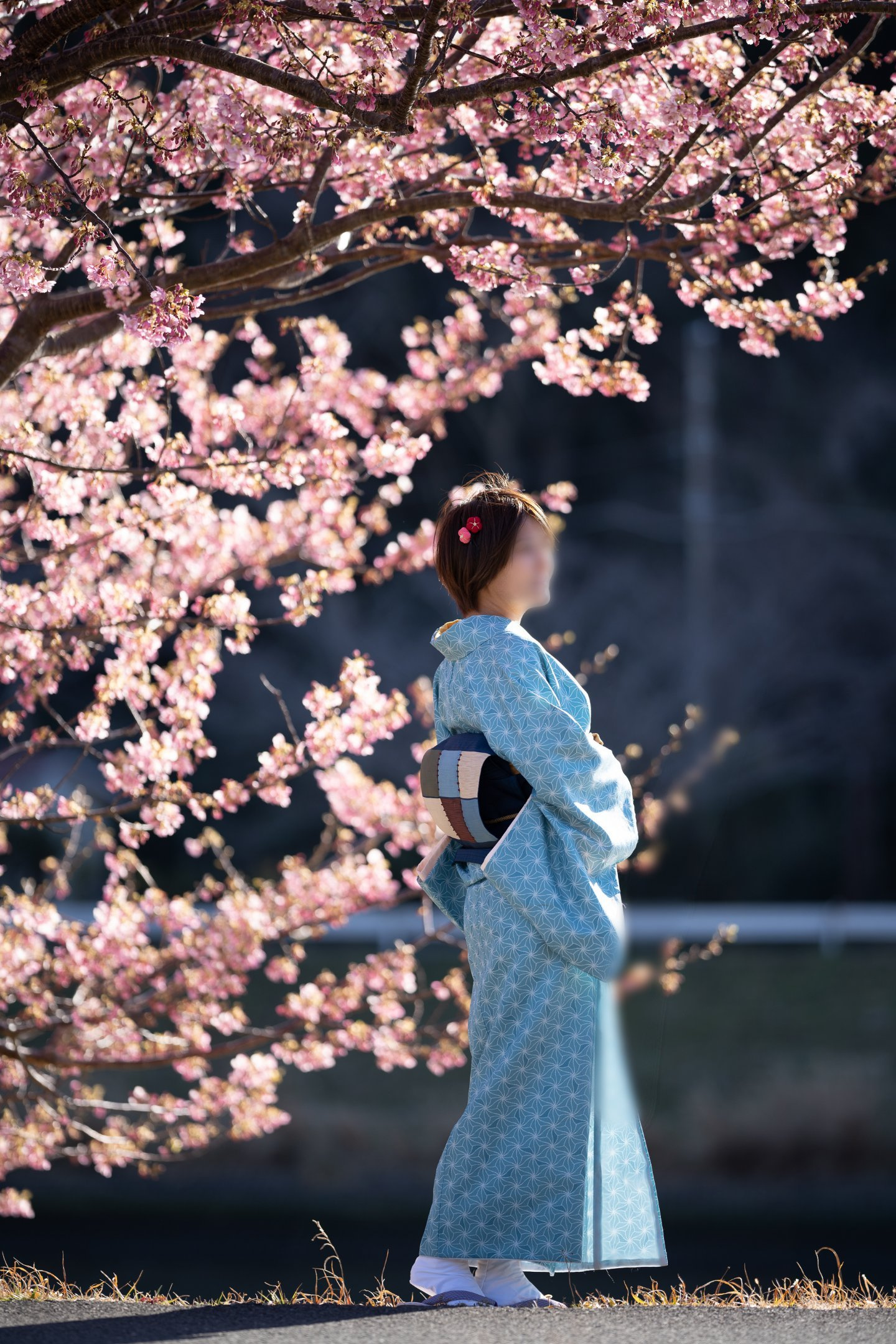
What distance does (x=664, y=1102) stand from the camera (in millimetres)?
10898

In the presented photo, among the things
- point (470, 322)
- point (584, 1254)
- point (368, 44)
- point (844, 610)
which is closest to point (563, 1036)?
point (584, 1254)

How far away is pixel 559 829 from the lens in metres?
2.82

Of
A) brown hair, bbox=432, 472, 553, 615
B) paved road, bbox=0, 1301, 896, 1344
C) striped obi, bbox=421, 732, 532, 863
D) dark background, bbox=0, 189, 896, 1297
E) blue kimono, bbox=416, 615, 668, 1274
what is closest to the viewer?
paved road, bbox=0, 1301, 896, 1344

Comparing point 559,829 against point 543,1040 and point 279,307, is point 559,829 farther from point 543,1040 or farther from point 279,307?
point 279,307

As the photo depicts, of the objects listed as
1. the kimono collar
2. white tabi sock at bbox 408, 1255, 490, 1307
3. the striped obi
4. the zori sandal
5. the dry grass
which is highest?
the kimono collar

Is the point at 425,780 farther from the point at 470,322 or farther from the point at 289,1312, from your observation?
the point at 470,322

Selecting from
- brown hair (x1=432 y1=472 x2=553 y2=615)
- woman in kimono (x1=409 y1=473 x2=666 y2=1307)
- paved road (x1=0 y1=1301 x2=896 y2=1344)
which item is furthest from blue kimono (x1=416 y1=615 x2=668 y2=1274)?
brown hair (x1=432 y1=472 x2=553 y2=615)

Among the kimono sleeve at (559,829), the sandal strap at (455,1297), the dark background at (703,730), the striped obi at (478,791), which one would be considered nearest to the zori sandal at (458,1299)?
the sandal strap at (455,1297)

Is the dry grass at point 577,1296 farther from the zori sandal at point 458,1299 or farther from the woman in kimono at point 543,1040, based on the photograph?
the woman in kimono at point 543,1040

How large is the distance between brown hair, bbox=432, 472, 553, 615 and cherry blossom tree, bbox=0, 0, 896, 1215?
0.67 metres

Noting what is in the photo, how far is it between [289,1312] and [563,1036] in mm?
798

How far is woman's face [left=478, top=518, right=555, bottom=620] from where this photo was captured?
3037mm

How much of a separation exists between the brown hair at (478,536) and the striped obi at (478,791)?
35cm

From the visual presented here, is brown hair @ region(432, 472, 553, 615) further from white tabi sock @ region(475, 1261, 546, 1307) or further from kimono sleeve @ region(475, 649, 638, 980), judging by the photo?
white tabi sock @ region(475, 1261, 546, 1307)
